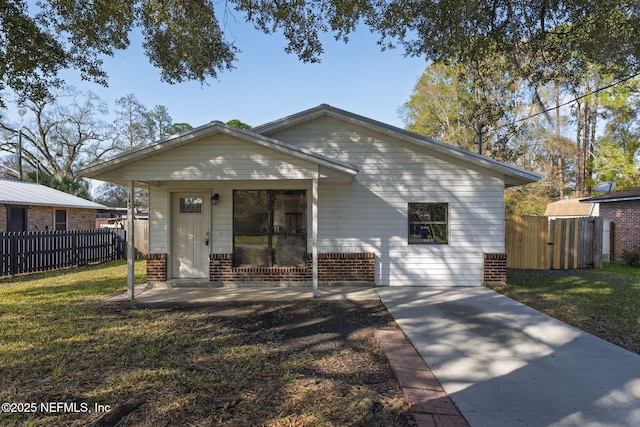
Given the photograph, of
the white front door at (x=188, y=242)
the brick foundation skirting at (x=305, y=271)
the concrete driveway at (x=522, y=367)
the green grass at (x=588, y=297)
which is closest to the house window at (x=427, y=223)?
the brick foundation skirting at (x=305, y=271)

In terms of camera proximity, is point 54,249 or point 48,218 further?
point 48,218

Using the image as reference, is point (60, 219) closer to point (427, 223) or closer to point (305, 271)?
point (305, 271)

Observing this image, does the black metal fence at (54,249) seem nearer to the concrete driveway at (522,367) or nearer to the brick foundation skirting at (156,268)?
the brick foundation skirting at (156,268)

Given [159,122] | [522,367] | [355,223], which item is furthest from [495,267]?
[159,122]

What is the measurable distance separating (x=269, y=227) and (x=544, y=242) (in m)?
9.18

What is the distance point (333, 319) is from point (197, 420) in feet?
10.1

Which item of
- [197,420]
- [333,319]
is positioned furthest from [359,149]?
[197,420]

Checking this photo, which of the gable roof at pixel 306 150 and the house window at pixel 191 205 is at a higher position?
the gable roof at pixel 306 150

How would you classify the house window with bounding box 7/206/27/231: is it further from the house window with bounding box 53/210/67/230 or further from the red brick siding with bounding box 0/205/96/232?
the house window with bounding box 53/210/67/230

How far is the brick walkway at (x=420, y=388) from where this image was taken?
9.05 feet

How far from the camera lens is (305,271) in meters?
8.12

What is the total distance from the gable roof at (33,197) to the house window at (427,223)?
48.6 feet

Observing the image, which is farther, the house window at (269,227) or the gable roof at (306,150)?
the house window at (269,227)

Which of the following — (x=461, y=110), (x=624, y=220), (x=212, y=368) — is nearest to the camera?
(x=212, y=368)
